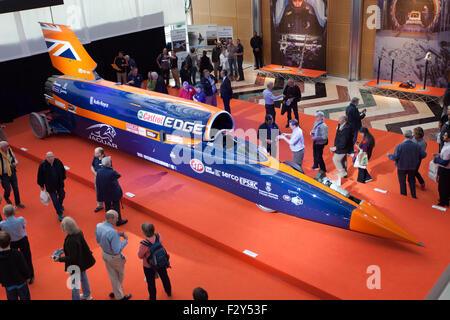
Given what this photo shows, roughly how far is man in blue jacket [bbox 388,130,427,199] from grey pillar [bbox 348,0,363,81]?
27.5 feet

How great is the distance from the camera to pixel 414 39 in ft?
46.7

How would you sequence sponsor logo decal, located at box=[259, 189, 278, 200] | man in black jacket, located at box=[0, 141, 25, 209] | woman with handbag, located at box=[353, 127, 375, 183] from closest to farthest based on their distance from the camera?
1. sponsor logo decal, located at box=[259, 189, 278, 200]
2. man in black jacket, located at box=[0, 141, 25, 209]
3. woman with handbag, located at box=[353, 127, 375, 183]

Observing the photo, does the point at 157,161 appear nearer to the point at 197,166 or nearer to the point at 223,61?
the point at 197,166

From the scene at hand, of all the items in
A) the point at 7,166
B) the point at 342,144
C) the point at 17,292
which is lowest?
the point at 17,292

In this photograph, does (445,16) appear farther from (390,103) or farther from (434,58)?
(390,103)

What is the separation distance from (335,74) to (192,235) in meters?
11.2

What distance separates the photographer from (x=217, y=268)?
7133 mm

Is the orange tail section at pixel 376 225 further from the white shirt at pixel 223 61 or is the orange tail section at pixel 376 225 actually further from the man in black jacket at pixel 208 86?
the white shirt at pixel 223 61

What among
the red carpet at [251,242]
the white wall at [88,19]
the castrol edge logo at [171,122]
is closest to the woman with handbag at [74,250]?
the red carpet at [251,242]

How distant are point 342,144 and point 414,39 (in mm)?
7299

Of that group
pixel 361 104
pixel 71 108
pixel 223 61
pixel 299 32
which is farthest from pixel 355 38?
pixel 71 108

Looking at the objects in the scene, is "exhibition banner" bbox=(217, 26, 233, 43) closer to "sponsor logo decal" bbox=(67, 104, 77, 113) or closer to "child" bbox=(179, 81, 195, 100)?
"child" bbox=(179, 81, 195, 100)

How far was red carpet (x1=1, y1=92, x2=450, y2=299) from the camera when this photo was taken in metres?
6.52

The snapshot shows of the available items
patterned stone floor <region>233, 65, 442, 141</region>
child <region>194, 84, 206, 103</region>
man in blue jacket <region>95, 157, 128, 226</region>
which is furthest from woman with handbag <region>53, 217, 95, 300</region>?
patterned stone floor <region>233, 65, 442, 141</region>
